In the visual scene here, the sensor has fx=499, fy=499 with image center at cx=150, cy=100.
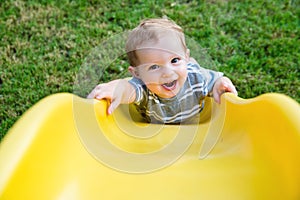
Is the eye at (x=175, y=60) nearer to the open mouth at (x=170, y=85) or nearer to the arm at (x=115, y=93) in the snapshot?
the open mouth at (x=170, y=85)

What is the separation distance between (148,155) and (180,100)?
0.24m

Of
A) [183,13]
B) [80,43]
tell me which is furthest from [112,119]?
[183,13]

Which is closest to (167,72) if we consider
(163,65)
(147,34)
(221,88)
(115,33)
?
(163,65)

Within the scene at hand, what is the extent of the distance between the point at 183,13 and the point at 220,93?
34.2 inches

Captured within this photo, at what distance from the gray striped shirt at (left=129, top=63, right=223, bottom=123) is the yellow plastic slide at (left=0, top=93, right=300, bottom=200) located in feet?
0.31

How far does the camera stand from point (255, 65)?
2119 millimetres

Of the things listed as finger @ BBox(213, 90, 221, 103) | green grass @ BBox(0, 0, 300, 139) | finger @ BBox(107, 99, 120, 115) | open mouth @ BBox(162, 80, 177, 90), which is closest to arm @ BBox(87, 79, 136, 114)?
finger @ BBox(107, 99, 120, 115)

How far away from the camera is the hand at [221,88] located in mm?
1562

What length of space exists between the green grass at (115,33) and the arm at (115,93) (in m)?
0.51

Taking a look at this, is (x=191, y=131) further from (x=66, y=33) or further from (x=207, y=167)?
(x=66, y=33)

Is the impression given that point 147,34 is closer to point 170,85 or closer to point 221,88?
point 170,85

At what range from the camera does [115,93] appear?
1.54 m

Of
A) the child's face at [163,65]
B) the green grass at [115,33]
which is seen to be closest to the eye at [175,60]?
the child's face at [163,65]

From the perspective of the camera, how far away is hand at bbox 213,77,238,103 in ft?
5.13
